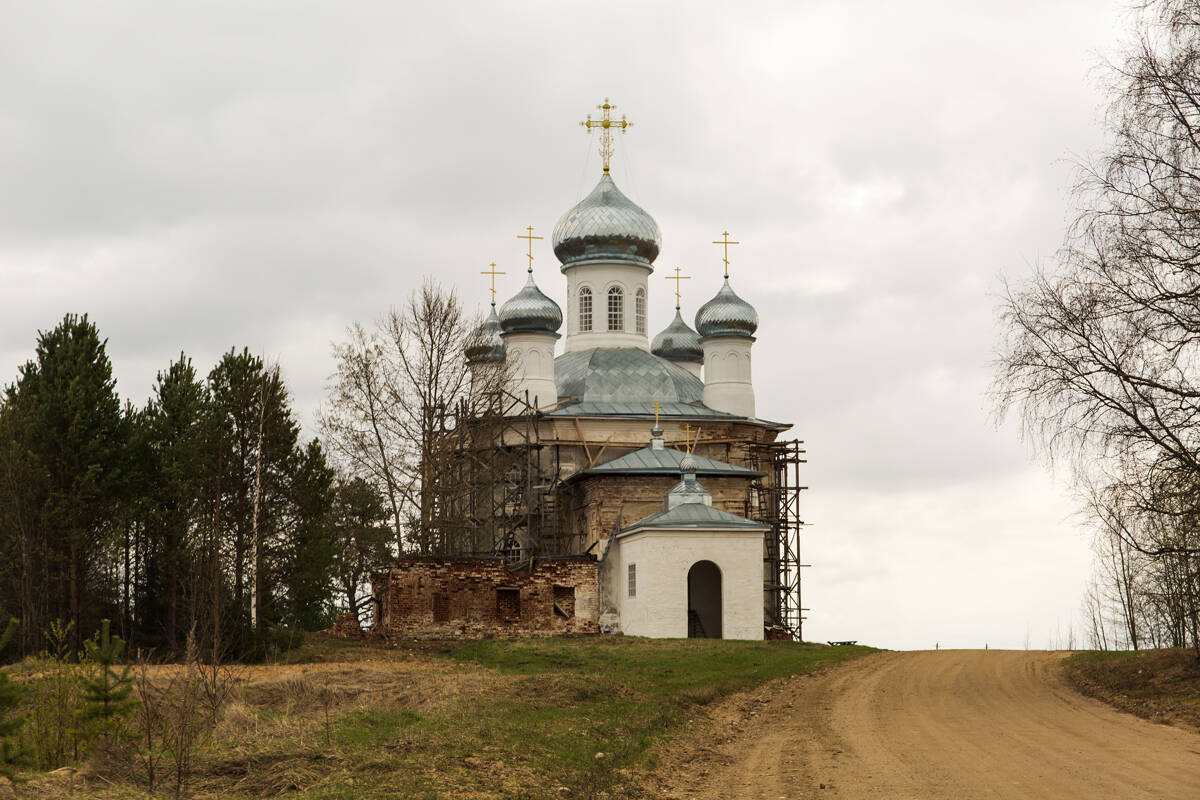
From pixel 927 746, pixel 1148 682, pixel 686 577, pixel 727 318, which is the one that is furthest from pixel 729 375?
pixel 927 746

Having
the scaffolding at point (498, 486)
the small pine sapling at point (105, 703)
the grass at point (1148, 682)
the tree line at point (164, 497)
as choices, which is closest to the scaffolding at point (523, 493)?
the scaffolding at point (498, 486)

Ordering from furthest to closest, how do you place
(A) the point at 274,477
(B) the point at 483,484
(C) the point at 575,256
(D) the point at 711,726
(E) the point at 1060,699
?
(C) the point at 575,256
(B) the point at 483,484
(A) the point at 274,477
(E) the point at 1060,699
(D) the point at 711,726

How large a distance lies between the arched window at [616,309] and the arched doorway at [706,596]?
10638mm

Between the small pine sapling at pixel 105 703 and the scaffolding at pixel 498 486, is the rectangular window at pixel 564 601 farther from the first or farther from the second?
the small pine sapling at pixel 105 703

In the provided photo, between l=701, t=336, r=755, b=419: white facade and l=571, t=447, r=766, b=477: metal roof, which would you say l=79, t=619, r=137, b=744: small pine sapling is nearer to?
l=571, t=447, r=766, b=477: metal roof

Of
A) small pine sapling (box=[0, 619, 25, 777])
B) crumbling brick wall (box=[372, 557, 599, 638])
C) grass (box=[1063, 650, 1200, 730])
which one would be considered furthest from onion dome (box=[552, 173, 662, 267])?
small pine sapling (box=[0, 619, 25, 777])

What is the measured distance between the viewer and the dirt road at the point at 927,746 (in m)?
12.3

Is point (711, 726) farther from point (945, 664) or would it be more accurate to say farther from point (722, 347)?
point (722, 347)

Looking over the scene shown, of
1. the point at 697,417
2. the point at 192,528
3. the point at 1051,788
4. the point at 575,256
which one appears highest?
the point at 575,256

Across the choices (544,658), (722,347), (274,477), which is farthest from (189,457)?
(722,347)

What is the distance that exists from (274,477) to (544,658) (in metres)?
6.60

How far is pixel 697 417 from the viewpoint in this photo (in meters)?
41.2

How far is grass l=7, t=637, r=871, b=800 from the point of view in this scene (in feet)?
38.7

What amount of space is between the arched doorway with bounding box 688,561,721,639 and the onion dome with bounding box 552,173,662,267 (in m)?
12.1
